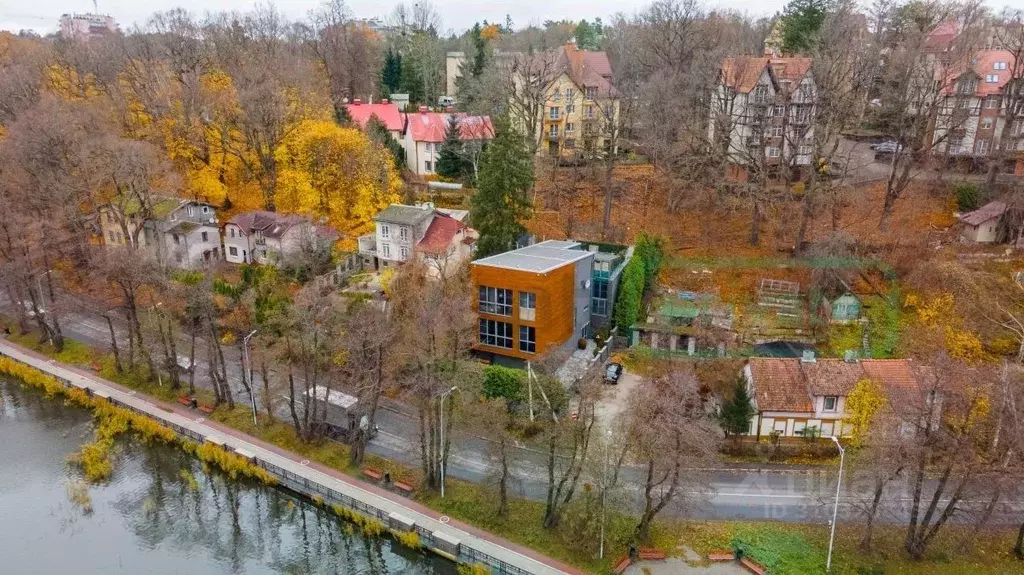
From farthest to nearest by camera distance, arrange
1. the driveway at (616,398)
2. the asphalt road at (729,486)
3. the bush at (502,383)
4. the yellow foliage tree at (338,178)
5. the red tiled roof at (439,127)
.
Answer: the red tiled roof at (439,127) → the yellow foliage tree at (338,178) → the bush at (502,383) → the driveway at (616,398) → the asphalt road at (729,486)

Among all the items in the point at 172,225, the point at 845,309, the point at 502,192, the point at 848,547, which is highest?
the point at 502,192

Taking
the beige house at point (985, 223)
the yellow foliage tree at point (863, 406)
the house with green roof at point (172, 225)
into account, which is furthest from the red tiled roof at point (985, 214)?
the house with green roof at point (172, 225)

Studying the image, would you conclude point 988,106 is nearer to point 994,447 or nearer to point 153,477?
point 994,447

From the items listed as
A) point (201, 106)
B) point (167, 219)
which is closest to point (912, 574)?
point (167, 219)

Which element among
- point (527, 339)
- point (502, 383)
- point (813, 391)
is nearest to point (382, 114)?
point (527, 339)

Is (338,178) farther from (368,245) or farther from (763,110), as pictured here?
(763,110)

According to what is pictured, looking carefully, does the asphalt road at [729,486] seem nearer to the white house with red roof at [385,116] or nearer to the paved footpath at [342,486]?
the paved footpath at [342,486]
